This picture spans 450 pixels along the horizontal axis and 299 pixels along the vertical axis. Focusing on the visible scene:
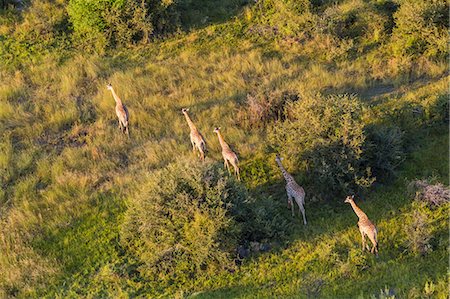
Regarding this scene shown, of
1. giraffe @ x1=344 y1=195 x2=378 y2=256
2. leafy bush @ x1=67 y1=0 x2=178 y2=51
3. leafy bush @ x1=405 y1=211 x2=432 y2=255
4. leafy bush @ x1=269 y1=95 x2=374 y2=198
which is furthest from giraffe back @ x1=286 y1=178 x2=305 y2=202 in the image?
leafy bush @ x1=67 y1=0 x2=178 y2=51

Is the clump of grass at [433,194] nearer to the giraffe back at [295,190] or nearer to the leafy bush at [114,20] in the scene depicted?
the giraffe back at [295,190]

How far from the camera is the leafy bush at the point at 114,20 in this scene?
18.3 metres

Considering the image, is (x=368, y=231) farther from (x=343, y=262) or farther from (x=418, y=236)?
(x=418, y=236)

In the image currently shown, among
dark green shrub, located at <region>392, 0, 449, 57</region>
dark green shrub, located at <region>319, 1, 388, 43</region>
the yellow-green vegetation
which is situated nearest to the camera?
the yellow-green vegetation

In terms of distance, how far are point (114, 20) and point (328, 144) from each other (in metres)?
10.8

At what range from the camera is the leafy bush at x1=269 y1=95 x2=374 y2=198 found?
1069 cm

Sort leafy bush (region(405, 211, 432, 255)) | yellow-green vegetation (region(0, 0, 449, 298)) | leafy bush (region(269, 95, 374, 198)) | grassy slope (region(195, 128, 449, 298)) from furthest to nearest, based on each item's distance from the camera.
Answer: leafy bush (region(269, 95, 374, 198)), yellow-green vegetation (region(0, 0, 449, 298)), leafy bush (region(405, 211, 432, 255)), grassy slope (region(195, 128, 449, 298))

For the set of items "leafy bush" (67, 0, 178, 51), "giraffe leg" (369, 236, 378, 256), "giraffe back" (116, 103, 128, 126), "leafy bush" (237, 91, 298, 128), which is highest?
"leafy bush" (67, 0, 178, 51)

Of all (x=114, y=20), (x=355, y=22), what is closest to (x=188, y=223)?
(x=114, y=20)

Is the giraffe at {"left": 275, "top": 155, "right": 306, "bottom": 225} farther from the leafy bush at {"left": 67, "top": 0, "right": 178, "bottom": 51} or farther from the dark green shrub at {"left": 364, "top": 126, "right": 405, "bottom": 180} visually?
the leafy bush at {"left": 67, "top": 0, "right": 178, "bottom": 51}

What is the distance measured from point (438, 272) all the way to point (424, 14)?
10515mm

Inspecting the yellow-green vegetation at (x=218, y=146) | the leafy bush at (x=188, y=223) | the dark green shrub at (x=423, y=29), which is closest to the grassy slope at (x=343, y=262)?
the yellow-green vegetation at (x=218, y=146)

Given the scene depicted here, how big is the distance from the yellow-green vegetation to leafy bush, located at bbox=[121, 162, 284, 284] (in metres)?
0.03

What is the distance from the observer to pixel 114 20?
1838cm
